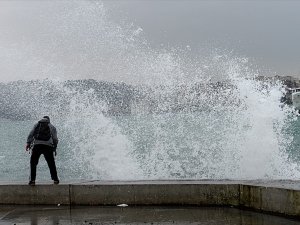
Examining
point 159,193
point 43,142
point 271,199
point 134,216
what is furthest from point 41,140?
point 271,199

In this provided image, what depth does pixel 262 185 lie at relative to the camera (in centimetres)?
809

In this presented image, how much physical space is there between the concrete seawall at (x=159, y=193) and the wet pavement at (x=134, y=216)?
214mm

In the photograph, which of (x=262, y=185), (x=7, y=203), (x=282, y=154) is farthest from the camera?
(x=282, y=154)

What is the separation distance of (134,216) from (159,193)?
0.94 meters

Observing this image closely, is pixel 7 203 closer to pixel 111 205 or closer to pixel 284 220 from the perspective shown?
pixel 111 205

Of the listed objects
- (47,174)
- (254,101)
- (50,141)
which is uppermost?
(254,101)

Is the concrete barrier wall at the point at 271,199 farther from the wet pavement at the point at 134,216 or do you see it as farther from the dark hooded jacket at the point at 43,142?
the dark hooded jacket at the point at 43,142

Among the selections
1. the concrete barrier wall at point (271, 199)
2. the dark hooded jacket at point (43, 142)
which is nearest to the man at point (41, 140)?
the dark hooded jacket at point (43, 142)

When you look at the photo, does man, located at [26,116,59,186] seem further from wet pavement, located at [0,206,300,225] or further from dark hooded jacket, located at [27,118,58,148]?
wet pavement, located at [0,206,300,225]

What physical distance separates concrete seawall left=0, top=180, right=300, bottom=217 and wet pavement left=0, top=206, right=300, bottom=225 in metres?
0.21

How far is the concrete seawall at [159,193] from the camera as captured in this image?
800 cm

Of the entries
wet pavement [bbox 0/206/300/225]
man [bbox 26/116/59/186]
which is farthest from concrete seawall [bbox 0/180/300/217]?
man [bbox 26/116/59/186]

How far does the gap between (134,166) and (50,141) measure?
12094 millimetres

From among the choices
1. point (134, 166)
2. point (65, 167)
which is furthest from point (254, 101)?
point (65, 167)
